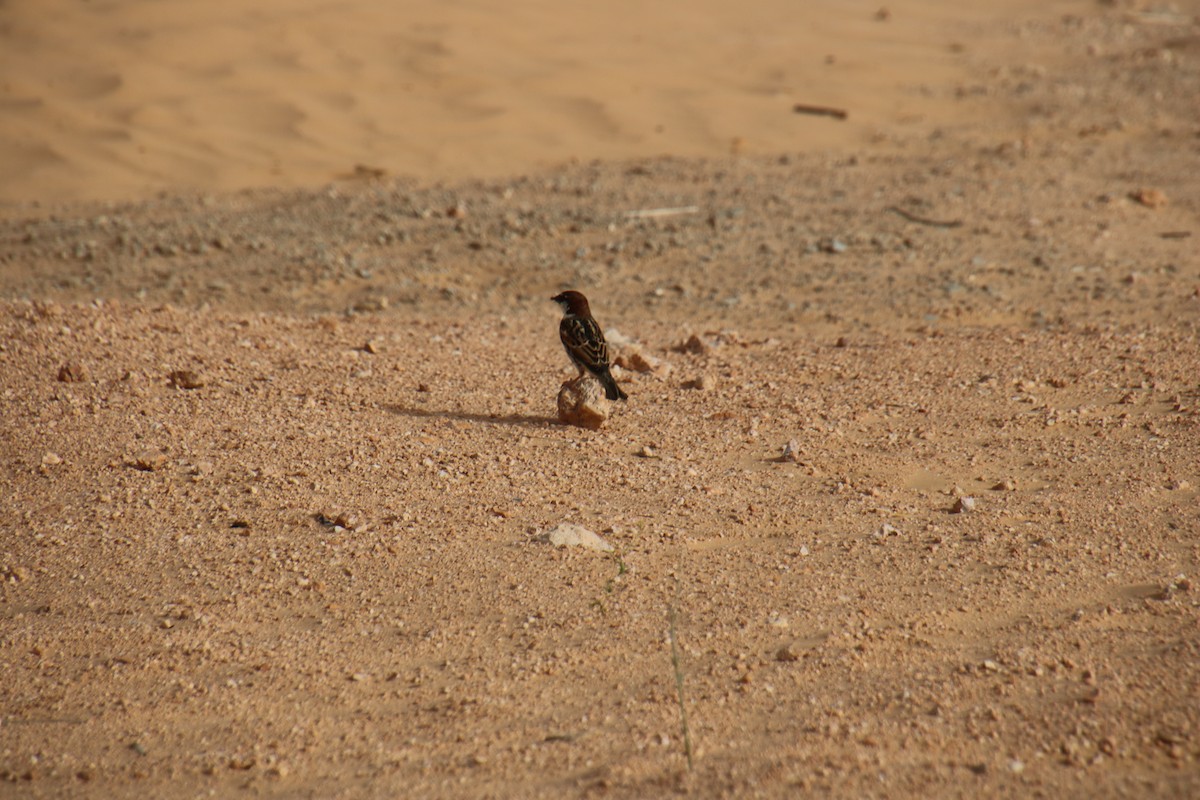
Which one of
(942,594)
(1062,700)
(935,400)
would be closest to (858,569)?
(942,594)

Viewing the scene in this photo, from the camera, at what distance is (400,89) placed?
45.3 feet

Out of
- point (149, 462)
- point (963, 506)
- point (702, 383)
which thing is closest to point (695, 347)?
point (702, 383)

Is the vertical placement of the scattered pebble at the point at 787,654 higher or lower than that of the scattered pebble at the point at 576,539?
higher

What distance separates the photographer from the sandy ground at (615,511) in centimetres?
340

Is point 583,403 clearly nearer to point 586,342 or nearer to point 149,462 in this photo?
point 586,342

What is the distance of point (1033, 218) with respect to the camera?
9266 mm

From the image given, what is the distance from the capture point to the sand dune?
39.3ft

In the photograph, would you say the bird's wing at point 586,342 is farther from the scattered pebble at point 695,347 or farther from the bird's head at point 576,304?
the scattered pebble at point 695,347

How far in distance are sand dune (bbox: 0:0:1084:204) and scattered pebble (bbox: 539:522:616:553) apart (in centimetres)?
742

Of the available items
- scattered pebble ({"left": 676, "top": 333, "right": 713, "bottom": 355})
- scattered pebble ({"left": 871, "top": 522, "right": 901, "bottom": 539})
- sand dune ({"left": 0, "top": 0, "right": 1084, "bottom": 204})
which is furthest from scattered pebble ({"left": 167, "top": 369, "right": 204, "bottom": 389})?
sand dune ({"left": 0, "top": 0, "right": 1084, "bottom": 204})

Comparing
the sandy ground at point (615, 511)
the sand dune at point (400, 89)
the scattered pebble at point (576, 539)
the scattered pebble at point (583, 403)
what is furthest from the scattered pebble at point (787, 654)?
the sand dune at point (400, 89)

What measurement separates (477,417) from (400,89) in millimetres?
9013

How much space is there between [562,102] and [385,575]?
1024 cm

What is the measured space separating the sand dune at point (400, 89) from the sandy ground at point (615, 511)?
2.81 m
